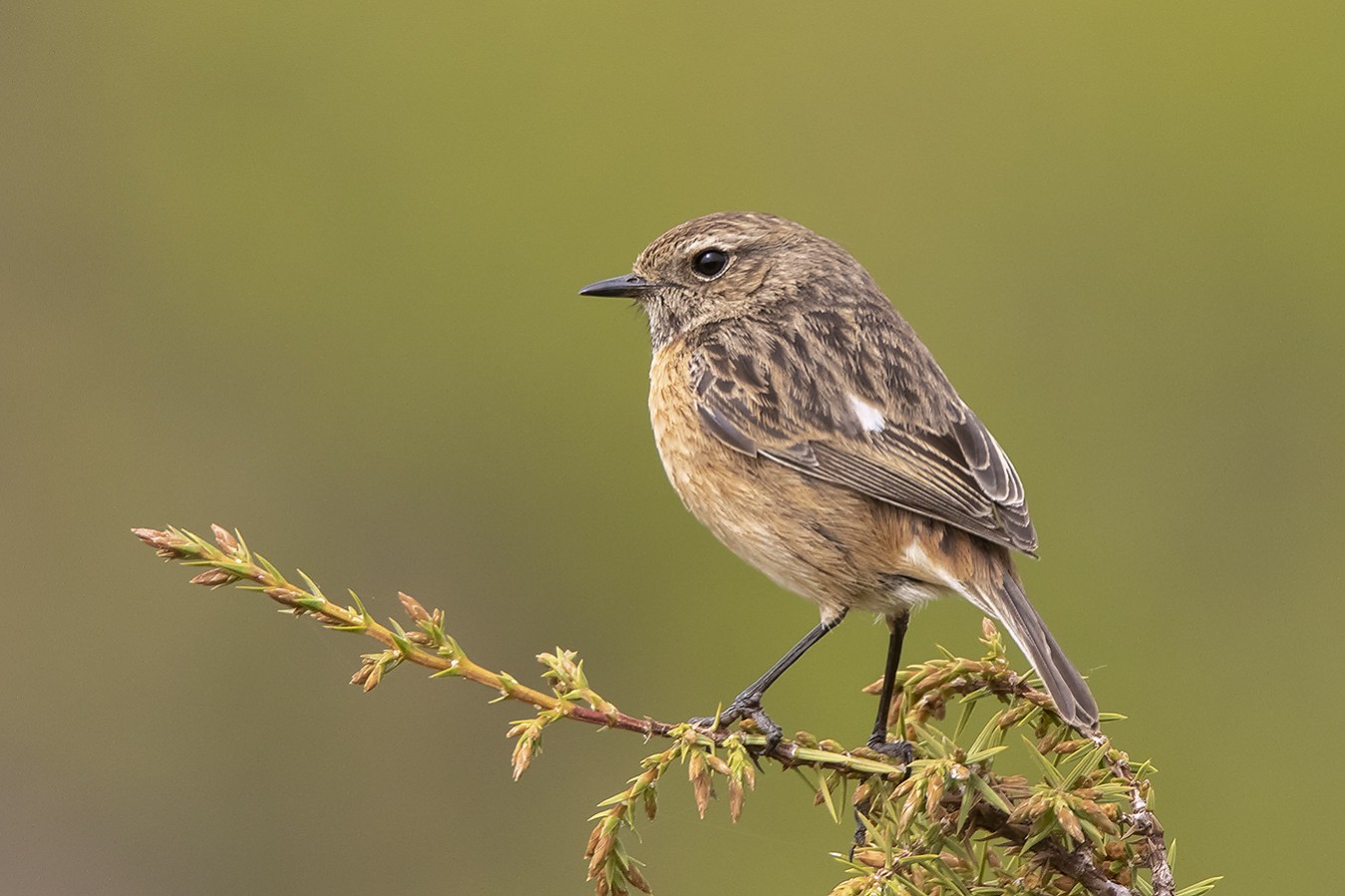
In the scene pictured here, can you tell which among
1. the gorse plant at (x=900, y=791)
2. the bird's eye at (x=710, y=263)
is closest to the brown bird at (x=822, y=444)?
the bird's eye at (x=710, y=263)

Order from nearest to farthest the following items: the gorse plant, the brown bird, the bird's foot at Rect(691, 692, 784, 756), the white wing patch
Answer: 1. the gorse plant
2. the bird's foot at Rect(691, 692, 784, 756)
3. the brown bird
4. the white wing patch

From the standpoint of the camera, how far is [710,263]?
533cm

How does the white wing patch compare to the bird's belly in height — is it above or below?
above

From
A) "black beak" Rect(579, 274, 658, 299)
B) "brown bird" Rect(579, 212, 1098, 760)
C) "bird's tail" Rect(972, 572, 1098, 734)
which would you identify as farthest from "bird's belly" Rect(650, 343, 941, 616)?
"black beak" Rect(579, 274, 658, 299)

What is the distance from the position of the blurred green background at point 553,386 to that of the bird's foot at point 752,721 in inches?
93.4

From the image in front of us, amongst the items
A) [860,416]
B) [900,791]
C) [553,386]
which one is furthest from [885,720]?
[553,386]

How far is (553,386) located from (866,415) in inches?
112

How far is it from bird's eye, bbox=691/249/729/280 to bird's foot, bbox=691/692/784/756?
1.66m

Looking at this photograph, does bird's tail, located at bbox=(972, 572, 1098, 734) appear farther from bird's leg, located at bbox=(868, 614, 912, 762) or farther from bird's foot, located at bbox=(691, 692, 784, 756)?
bird's foot, located at bbox=(691, 692, 784, 756)

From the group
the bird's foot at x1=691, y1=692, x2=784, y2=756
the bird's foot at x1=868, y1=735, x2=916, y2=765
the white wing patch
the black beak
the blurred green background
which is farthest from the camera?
the blurred green background

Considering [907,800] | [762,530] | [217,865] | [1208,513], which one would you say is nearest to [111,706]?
[217,865]

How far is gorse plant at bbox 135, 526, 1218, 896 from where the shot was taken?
2965 mm

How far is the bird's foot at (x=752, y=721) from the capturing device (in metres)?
3.41

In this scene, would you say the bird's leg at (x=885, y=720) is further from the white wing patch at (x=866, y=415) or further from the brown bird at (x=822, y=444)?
the white wing patch at (x=866, y=415)
